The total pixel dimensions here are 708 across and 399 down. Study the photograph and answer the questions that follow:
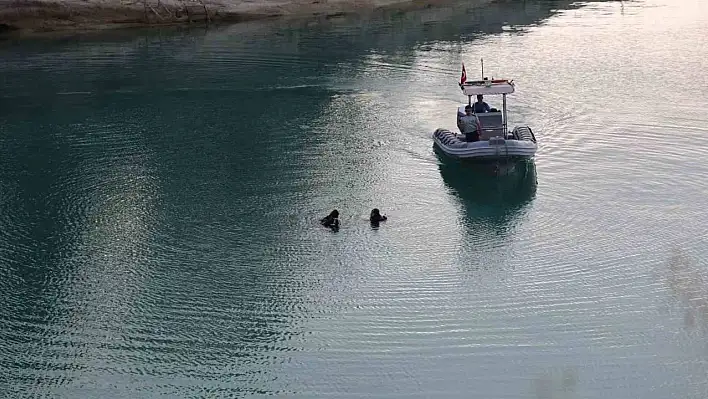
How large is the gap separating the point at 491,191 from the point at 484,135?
3810 mm

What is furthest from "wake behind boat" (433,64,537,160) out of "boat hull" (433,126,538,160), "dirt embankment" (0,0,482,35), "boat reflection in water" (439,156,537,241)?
"dirt embankment" (0,0,482,35)

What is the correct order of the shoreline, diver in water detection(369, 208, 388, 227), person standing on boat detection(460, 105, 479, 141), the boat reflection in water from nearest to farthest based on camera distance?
1. diver in water detection(369, 208, 388, 227)
2. the boat reflection in water
3. person standing on boat detection(460, 105, 479, 141)
4. the shoreline

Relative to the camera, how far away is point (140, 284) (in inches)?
1169

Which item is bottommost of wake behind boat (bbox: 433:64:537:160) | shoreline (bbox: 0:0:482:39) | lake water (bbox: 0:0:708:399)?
lake water (bbox: 0:0:708:399)

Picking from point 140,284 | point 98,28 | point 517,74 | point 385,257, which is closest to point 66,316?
point 140,284

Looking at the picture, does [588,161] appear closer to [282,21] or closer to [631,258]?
[631,258]

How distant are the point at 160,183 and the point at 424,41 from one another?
33.8 metres

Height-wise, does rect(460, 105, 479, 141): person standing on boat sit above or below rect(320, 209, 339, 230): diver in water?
above

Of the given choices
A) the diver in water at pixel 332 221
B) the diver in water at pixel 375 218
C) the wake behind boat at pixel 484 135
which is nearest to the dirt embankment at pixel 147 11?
the wake behind boat at pixel 484 135

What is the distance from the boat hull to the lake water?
2.30ft

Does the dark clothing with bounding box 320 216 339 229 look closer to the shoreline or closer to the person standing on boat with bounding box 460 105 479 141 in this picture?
the person standing on boat with bounding box 460 105 479 141

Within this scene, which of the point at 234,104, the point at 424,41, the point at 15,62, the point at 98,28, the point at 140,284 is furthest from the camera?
the point at 98,28

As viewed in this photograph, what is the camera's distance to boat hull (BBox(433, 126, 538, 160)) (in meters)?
38.6

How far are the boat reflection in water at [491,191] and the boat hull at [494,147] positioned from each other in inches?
19.7
